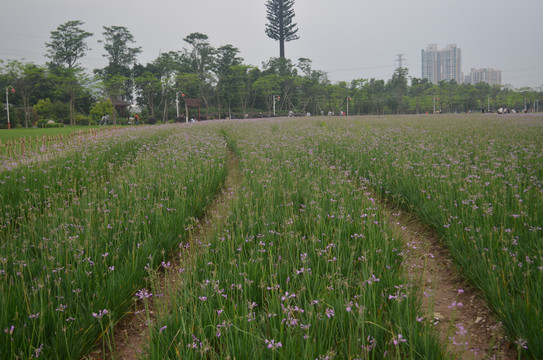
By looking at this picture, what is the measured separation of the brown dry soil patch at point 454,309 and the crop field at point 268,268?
0.30 ft

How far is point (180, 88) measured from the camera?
192 ft

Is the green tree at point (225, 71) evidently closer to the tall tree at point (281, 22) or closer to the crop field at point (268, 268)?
the tall tree at point (281, 22)

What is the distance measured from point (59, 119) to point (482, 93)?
100m

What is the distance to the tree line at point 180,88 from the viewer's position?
47344 mm

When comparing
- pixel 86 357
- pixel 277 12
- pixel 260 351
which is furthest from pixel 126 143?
pixel 277 12

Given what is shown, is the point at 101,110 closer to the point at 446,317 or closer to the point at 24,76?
the point at 24,76

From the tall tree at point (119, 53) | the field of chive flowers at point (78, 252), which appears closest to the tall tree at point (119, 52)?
the tall tree at point (119, 53)

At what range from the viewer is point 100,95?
199 ft

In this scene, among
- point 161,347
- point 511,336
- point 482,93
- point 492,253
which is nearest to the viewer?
point 161,347

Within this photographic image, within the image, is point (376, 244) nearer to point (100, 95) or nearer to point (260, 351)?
point (260, 351)

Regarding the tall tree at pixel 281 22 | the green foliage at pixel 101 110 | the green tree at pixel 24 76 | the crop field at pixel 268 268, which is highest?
the tall tree at pixel 281 22

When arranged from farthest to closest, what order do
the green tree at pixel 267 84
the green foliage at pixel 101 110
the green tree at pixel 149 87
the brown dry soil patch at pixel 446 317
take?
the green tree at pixel 267 84 < the green tree at pixel 149 87 < the green foliage at pixel 101 110 < the brown dry soil patch at pixel 446 317

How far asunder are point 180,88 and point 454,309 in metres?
61.8

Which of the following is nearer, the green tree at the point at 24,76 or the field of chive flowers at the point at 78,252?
the field of chive flowers at the point at 78,252
